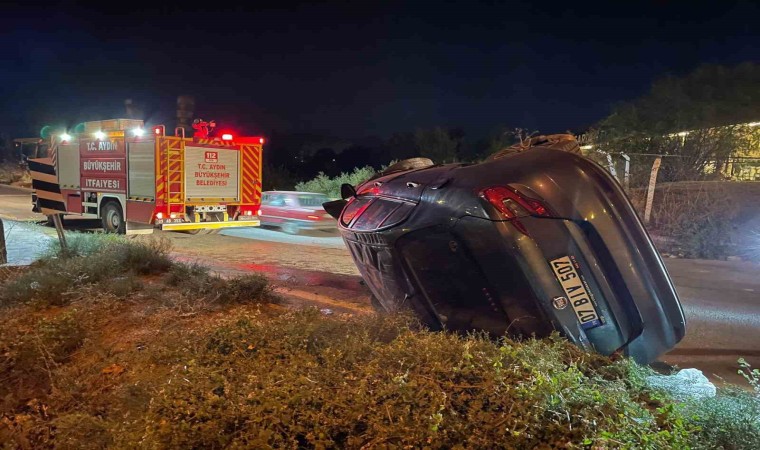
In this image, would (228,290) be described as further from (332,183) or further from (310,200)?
(332,183)

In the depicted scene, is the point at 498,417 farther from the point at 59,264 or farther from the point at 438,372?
the point at 59,264

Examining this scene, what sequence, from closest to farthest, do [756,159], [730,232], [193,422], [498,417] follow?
[498,417]
[193,422]
[730,232]
[756,159]

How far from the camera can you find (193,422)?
2.61m

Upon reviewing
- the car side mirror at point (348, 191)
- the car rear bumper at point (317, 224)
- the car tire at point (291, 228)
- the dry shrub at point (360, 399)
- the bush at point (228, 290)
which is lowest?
the car tire at point (291, 228)

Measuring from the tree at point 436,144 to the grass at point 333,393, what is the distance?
1207 inches

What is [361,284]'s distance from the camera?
8.16 meters

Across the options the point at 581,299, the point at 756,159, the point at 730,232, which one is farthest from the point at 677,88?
the point at 581,299

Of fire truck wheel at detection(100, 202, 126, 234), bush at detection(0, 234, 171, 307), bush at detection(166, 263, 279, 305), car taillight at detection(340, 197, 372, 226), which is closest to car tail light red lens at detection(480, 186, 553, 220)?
car taillight at detection(340, 197, 372, 226)

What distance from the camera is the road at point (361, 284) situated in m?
5.66

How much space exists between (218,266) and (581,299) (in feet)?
24.7

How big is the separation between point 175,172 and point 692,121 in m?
16.1

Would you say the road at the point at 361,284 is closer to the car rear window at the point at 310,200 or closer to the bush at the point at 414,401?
the car rear window at the point at 310,200

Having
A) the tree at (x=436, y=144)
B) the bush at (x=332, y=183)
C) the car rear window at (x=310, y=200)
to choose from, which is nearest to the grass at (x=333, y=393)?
the car rear window at (x=310, y=200)

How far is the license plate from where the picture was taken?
3227 mm
